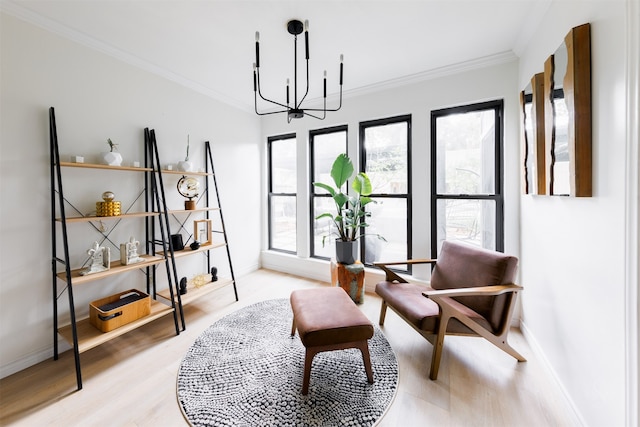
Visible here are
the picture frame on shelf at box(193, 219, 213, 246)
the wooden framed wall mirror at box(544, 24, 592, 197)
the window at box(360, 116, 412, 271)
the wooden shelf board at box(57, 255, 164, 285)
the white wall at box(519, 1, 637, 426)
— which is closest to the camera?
the white wall at box(519, 1, 637, 426)

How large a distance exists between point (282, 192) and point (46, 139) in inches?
103

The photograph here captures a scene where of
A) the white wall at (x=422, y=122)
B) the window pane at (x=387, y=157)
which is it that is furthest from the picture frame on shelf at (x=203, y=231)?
the window pane at (x=387, y=157)

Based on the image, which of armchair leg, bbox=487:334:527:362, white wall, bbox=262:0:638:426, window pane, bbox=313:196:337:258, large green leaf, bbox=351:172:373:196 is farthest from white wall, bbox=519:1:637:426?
window pane, bbox=313:196:337:258

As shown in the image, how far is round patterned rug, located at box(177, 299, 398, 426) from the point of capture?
4.75ft

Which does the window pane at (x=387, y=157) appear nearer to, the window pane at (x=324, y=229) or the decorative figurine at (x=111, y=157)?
the window pane at (x=324, y=229)

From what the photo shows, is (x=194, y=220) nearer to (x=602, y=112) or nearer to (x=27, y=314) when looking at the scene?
(x=27, y=314)

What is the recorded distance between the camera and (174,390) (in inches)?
65.1

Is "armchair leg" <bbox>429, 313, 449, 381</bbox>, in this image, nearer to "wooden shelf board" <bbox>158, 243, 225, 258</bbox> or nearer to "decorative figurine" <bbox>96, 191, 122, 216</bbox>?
"wooden shelf board" <bbox>158, 243, 225, 258</bbox>

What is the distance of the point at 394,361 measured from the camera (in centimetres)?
190

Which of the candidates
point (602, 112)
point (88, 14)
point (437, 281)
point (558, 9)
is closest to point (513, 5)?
point (558, 9)

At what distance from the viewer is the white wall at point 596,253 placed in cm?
108

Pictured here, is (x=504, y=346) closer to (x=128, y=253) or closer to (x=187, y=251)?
(x=187, y=251)

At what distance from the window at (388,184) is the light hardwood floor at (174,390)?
3.88 feet

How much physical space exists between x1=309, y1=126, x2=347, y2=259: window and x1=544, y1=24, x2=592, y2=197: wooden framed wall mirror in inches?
91.0
